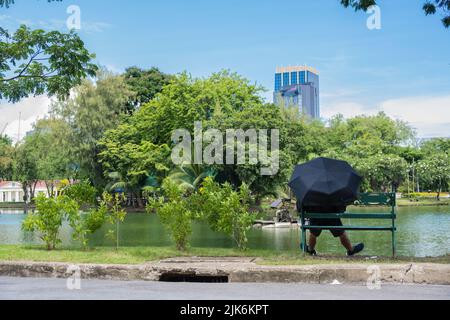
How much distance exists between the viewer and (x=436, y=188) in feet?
270

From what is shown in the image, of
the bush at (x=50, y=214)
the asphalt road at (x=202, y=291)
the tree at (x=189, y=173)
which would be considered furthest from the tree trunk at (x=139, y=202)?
the asphalt road at (x=202, y=291)

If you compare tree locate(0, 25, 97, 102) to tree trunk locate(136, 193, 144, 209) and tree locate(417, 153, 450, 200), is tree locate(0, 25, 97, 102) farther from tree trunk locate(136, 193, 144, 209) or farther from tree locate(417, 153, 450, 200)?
tree locate(417, 153, 450, 200)

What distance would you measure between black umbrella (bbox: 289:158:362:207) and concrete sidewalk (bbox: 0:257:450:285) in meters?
2.11

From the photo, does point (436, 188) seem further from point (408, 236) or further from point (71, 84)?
point (71, 84)

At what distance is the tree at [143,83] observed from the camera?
56.9m

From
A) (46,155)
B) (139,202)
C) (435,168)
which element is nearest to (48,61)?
(139,202)

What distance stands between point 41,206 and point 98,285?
4046mm

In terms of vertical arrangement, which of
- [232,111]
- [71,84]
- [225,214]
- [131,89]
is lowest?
[225,214]

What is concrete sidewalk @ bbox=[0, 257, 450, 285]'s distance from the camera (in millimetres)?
7734

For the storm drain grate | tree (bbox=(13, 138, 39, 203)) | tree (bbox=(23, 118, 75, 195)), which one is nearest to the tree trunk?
tree (bbox=(23, 118, 75, 195))

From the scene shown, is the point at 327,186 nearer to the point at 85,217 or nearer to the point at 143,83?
the point at 85,217

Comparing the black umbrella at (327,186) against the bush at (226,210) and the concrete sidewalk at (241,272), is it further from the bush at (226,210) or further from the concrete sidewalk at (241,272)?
the concrete sidewalk at (241,272)

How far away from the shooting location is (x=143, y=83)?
57594mm
